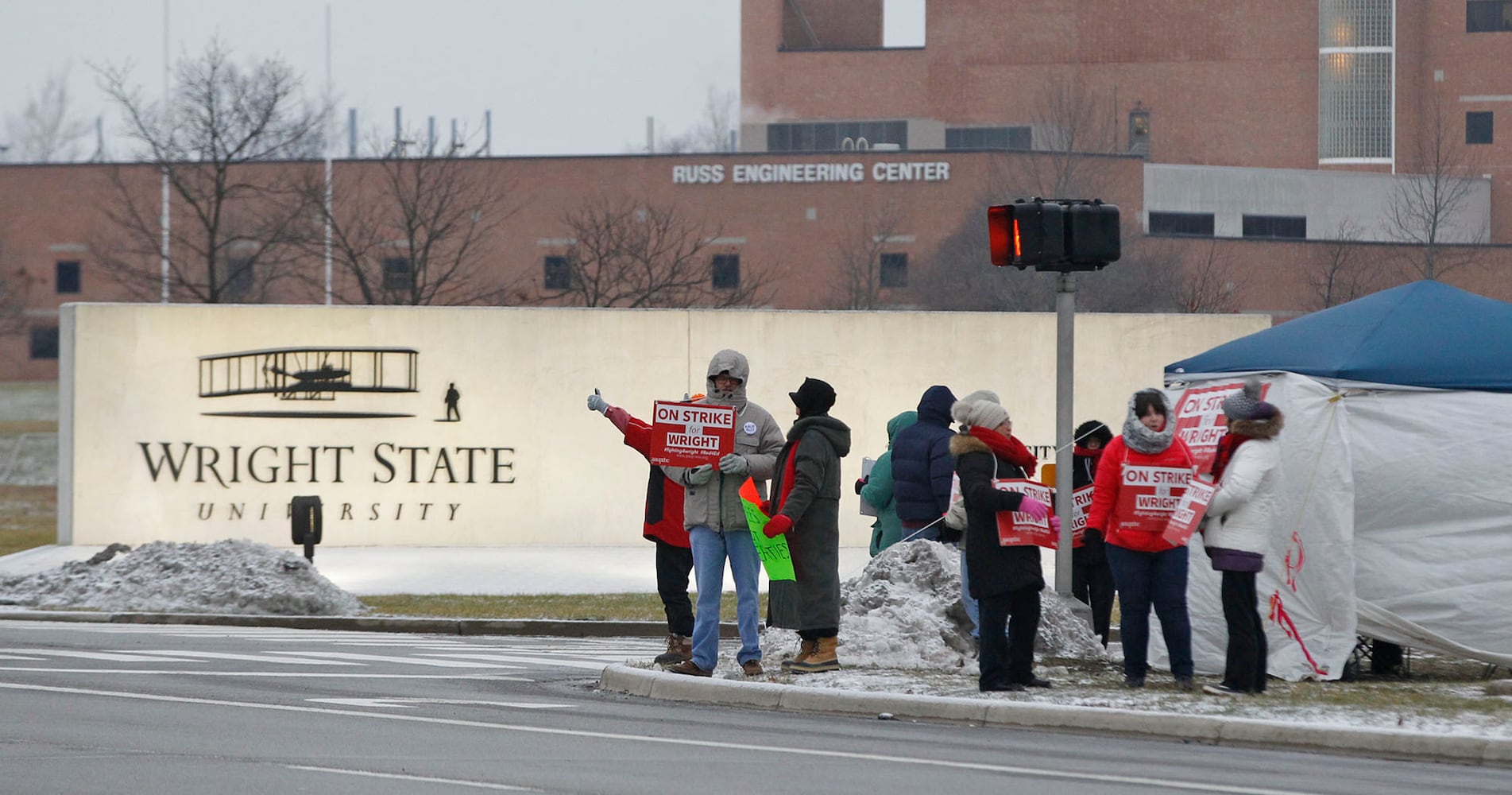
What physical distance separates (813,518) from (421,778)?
3931 millimetres

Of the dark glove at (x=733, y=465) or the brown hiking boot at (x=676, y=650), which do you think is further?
the brown hiking boot at (x=676, y=650)

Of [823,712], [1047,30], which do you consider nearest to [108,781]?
[823,712]

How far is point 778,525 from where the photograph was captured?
431 inches

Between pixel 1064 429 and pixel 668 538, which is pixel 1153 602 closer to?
pixel 1064 429

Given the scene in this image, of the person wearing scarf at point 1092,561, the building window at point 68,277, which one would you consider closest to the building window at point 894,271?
the building window at point 68,277

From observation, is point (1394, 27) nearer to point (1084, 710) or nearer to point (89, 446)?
point (89, 446)

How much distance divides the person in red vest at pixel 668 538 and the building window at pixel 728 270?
61431mm

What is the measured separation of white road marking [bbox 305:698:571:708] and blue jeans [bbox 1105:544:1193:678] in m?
3.18

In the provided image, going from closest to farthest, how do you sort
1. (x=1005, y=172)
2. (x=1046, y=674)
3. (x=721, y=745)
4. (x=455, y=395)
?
(x=721, y=745), (x=1046, y=674), (x=455, y=395), (x=1005, y=172)

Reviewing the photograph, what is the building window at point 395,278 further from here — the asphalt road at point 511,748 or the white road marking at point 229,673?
the asphalt road at point 511,748

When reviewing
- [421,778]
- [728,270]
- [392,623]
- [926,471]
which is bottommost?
[392,623]

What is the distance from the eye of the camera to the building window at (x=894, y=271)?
73.7 meters

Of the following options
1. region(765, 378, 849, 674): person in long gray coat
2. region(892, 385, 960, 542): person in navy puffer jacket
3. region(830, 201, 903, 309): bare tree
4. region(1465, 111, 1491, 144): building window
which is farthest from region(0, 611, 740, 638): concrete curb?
region(1465, 111, 1491, 144): building window

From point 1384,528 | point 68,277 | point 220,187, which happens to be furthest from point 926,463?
point 68,277
